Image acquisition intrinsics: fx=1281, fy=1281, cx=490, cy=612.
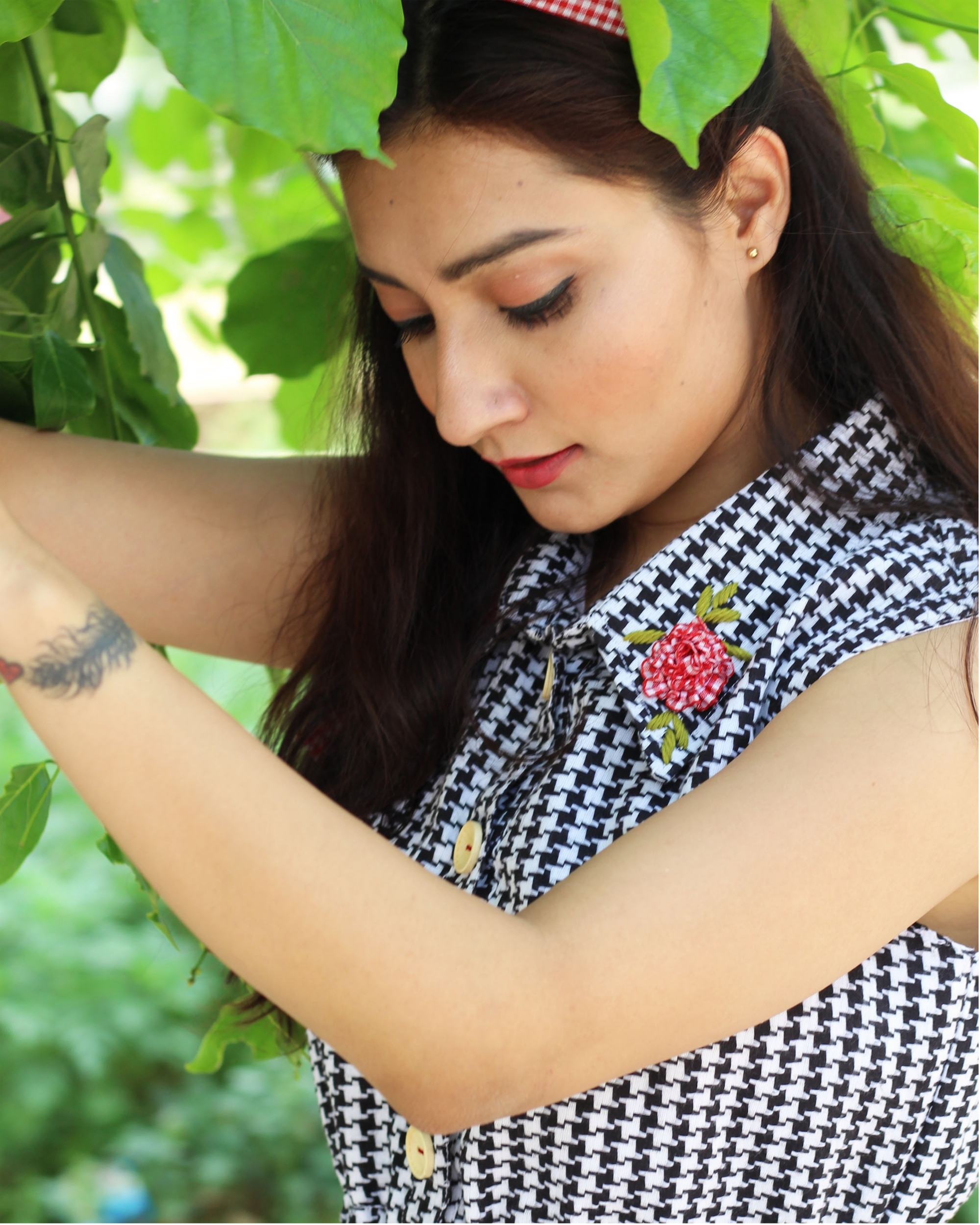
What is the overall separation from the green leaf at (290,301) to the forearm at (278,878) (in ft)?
2.19

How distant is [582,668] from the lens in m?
1.06

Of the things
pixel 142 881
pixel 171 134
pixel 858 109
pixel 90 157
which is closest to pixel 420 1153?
pixel 142 881

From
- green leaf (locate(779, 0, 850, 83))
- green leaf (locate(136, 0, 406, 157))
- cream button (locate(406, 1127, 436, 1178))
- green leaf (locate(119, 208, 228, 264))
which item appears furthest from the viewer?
green leaf (locate(119, 208, 228, 264))

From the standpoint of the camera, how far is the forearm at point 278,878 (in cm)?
64

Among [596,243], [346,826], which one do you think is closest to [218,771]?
[346,826]

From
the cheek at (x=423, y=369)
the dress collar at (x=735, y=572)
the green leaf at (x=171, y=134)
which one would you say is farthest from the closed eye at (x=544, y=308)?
the green leaf at (x=171, y=134)

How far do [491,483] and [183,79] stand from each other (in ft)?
2.22

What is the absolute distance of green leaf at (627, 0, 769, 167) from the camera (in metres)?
0.63

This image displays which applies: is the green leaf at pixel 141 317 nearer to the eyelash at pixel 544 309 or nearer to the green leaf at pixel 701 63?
the eyelash at pixel 544 309

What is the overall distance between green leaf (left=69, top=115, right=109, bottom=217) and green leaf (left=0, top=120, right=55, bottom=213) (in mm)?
25

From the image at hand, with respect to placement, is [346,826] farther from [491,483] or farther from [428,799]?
[491,483]

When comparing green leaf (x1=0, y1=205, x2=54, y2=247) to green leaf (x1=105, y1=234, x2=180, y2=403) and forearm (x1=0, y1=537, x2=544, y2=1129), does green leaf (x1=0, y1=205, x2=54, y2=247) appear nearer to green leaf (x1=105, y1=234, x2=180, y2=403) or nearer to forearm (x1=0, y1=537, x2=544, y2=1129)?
green leaf (x1=105, y1=234, x2=180, y2=403)

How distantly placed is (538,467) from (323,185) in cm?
33

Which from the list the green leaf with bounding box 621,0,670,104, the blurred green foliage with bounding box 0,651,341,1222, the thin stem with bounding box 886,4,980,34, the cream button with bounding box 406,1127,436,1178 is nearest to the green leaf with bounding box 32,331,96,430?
the green leaf with bounding box 621,0,670,104
